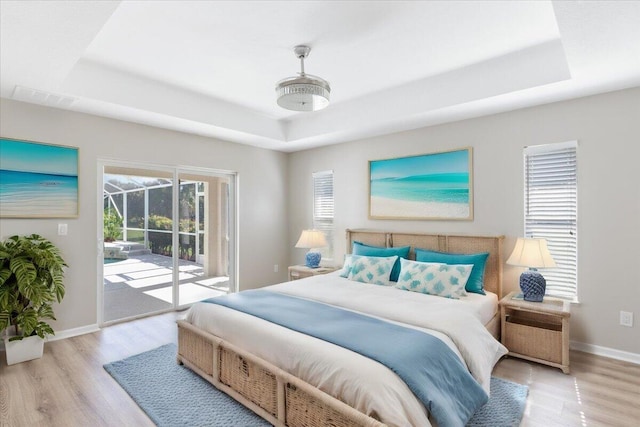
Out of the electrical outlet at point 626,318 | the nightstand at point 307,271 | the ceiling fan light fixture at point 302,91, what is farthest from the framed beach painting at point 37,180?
the electrical outlet at point 626,318

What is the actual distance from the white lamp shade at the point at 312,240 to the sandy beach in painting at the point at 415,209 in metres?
0.84

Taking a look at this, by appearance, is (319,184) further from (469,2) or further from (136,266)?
(469,2)

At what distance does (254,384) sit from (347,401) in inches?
30.9

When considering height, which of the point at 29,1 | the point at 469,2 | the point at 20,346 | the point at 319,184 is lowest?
the point at 20,346

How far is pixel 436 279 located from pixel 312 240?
2.09 metres

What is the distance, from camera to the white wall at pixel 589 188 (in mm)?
2994

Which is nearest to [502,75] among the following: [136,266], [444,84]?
[444,84]

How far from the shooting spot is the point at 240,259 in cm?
523

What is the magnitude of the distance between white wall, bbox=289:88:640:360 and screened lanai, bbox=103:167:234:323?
313 centimetres

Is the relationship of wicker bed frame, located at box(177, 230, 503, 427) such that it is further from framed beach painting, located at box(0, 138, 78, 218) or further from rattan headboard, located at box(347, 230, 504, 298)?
framed beach painting, located at box(0, 138, 78, 218)

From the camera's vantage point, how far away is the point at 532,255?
10.2 ft

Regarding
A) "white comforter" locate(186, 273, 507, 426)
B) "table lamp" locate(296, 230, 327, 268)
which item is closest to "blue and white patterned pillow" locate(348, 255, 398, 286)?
"white comforter" locate(186, 273, 507, 426)

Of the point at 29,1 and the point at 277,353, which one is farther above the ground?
the point at 29,1

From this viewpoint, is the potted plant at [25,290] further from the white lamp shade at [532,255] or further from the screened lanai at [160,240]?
the white lamp shade at [532,255]
